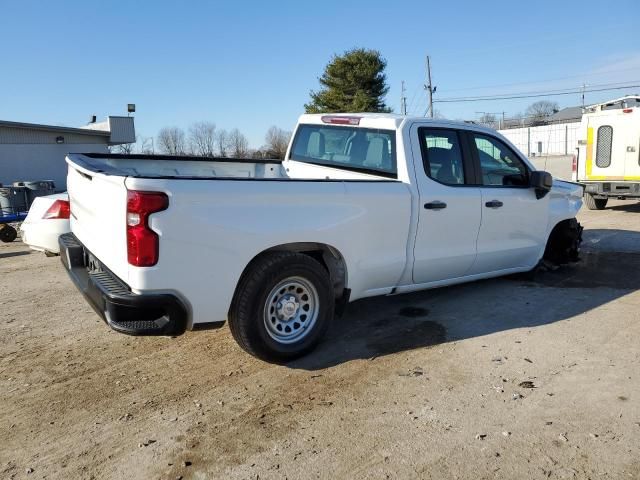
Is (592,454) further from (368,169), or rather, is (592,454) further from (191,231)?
(368,169)

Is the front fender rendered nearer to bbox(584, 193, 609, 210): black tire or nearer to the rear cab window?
the rear cab window

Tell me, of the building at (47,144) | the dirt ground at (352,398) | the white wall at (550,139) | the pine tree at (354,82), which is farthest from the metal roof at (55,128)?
the dirt ground at (352,398)

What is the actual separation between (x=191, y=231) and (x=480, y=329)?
9.11 ft

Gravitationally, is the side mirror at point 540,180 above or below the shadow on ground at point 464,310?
above

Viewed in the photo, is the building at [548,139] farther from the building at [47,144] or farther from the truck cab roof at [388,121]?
the truck cab roof at [388,121]

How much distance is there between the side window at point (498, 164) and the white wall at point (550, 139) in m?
27.3

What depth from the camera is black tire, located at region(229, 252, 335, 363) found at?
11.9 feet

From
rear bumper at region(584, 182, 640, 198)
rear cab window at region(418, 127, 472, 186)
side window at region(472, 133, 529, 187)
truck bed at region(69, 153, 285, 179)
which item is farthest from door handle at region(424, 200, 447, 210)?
rear bumper at region(584, 182, 640, 198)

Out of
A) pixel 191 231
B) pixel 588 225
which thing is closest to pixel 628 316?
pixel 191 231

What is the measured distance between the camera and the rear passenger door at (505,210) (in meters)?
5.19

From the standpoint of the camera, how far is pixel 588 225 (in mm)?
11062

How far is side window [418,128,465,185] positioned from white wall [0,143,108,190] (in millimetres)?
26774

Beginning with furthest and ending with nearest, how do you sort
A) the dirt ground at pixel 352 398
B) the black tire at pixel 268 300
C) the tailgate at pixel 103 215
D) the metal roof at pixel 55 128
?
the metal roof at pixel 55 128 < the black tire at pixel 268 300 < the tailgate at pixel 103 215 < the dirt ground at pixel 352 398

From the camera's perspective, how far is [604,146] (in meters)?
13.0
